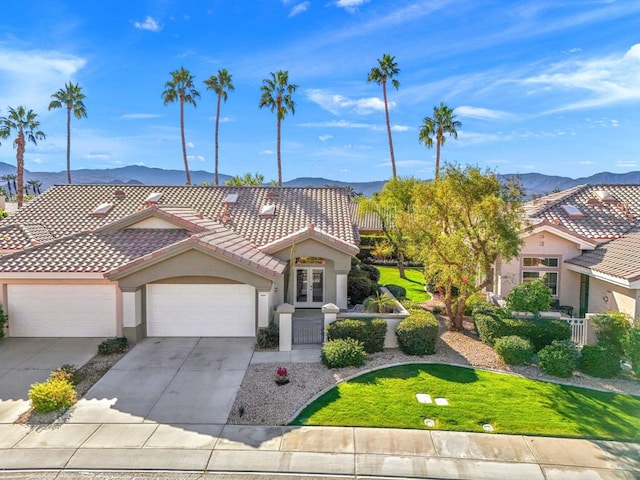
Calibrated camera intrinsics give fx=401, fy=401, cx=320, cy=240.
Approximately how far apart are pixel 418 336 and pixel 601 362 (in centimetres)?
567

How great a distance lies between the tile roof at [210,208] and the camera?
21.4 meters

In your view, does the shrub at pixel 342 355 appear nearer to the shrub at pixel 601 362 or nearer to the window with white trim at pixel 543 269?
the shrub at pixel 601 362

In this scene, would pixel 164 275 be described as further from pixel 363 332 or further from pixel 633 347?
pixel 633 347

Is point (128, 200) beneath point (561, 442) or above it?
above

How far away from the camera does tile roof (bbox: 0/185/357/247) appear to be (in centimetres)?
2136

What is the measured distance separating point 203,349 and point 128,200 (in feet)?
47.5

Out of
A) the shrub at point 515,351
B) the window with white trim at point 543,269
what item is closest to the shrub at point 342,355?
the shrub at point 515,351

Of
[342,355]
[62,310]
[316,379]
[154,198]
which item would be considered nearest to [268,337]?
[342,355]

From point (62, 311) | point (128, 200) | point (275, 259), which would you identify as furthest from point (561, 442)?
point (128, 200)

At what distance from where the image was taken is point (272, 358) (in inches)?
552

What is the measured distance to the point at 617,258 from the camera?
57.0 ft

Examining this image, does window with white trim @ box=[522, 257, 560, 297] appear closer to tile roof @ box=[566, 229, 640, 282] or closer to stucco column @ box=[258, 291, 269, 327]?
tile roof @ box=[566, 229, 640, 282]

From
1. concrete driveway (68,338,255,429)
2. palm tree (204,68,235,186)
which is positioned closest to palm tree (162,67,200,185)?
palm tree (204,68,235,186)

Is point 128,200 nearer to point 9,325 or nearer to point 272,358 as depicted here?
point 9,325
